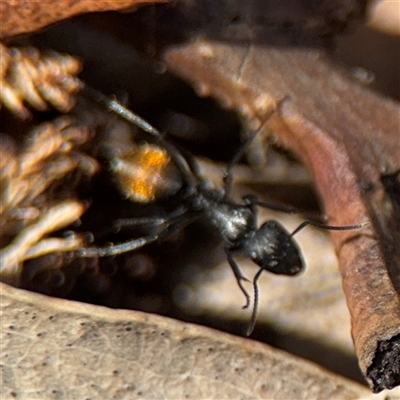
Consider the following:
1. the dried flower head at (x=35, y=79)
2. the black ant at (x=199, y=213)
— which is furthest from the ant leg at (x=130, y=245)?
the dried flower head at (x=35, y=79)

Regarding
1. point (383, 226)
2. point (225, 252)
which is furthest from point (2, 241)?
point (383, 226)

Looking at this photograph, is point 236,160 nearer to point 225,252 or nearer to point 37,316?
point 225,252

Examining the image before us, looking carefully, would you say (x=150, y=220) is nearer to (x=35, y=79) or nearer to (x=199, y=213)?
(x=199, y=213)

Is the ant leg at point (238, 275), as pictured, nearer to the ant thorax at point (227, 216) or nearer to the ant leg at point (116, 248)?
the ant thorax at point (227, 216)

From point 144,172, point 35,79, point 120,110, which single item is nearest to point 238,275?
point 144,172

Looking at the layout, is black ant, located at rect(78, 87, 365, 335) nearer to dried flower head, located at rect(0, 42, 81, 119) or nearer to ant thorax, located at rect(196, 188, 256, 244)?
ant thorax, located at rect(196, 188, 256, 244)

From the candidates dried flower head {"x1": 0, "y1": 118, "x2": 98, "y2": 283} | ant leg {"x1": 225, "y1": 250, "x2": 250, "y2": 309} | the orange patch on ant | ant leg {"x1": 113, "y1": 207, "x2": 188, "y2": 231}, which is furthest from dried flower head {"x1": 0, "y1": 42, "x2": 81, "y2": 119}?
ant leg {"x1": 225, "y1": 250, "x2": 250, "y2": 309}
